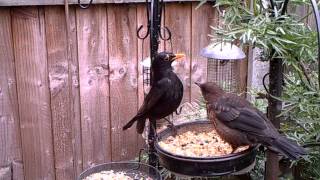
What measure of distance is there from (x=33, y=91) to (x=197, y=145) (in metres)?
1.35

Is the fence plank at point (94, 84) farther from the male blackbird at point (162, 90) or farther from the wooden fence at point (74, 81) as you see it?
the male blackbird at point (162, 90)

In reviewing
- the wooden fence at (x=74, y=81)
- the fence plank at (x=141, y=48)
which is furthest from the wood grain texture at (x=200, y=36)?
the fence plank at (x=141, y=48)

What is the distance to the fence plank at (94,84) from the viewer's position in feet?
9.50

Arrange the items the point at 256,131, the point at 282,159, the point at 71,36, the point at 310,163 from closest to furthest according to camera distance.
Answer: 1. the point at 256,131
2. the point at 310,163
3. the point at 282,159
4. the point at 71,36

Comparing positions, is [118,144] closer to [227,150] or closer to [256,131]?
[227,150]

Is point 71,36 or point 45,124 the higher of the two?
point 71,36

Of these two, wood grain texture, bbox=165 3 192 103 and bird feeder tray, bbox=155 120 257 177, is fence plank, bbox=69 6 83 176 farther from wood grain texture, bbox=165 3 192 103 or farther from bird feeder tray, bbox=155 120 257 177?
bird feeder tray, bbox=155 120 257 177

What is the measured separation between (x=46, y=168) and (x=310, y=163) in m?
1.63

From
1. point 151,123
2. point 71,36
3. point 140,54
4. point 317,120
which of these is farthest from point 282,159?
point 71,36

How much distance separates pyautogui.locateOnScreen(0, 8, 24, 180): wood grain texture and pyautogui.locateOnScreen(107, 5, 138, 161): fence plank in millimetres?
589

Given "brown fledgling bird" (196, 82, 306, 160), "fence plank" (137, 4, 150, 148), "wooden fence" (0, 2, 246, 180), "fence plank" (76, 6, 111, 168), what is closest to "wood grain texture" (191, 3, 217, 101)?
"wooden fence" (0, 2, 246, 180)

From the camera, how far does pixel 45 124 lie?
2916 mm

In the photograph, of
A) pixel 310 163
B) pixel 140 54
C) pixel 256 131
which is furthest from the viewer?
pixel 140 54

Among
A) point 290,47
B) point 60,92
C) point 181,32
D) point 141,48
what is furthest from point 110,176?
point 181,32
